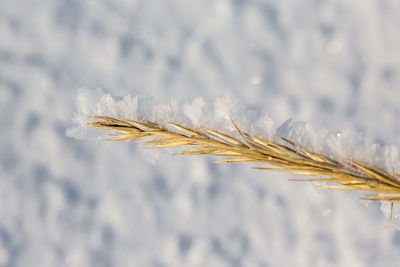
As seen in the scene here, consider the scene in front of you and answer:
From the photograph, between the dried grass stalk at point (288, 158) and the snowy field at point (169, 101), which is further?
the snowy field at point (169, 101)

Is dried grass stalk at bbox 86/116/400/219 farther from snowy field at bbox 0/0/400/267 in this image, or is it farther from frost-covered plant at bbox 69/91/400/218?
snowy field at bbox 0/0/400/267

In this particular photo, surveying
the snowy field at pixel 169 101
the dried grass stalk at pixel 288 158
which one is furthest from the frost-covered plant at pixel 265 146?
the snowy field at pixel 169 101

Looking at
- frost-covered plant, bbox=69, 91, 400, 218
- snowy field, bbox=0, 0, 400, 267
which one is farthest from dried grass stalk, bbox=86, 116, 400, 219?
snowy field, bbox=0, 0, 400, 267

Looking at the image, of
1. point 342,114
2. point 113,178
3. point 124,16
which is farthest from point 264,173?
point 124,16

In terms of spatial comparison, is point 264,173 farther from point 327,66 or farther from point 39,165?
point 39,165

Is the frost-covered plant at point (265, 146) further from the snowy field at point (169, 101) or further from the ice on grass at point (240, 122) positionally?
the snowy field at point (169, 101)

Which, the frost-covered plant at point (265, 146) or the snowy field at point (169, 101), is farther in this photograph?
the snowy field at point (169, 101)
